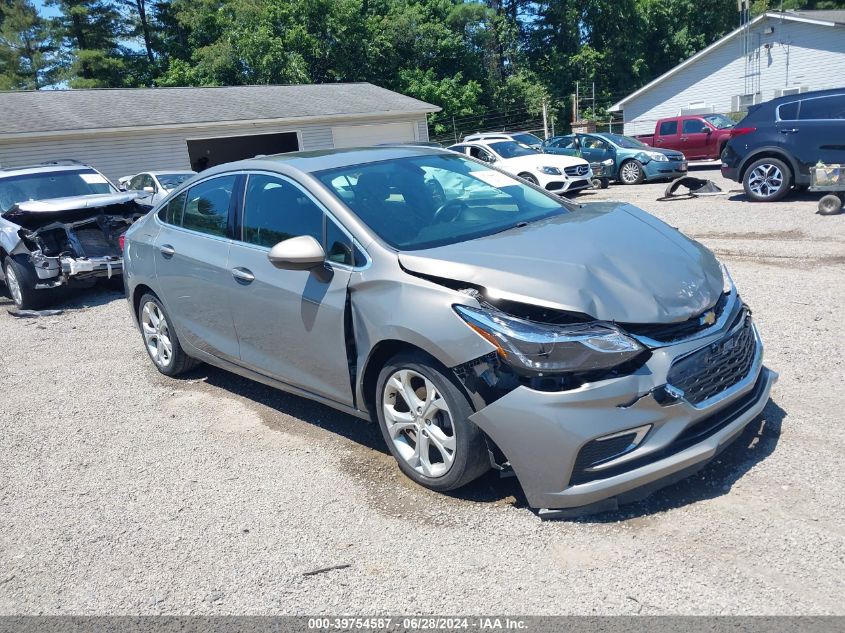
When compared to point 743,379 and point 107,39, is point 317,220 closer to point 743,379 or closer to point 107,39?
point 743,379

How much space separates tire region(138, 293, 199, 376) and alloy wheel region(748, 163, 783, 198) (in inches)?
419

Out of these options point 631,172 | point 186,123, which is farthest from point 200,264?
point 186,123

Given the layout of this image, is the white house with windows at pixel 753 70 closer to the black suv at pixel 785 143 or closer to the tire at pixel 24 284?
the black suv at pixel 785 143

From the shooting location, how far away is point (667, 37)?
155ft

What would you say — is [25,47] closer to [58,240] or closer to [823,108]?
[58,240]

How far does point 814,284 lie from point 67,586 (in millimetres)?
6666

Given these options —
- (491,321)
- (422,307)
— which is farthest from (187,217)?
(491,321)

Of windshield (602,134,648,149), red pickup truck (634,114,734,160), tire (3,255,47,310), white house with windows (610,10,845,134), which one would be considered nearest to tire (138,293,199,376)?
tire (3,255,47,310)

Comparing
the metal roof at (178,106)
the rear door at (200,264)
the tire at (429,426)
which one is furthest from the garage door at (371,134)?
the tire at (429,426)

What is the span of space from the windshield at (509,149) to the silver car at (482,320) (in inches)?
556

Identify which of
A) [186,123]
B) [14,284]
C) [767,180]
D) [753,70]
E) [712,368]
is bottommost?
[14,284]

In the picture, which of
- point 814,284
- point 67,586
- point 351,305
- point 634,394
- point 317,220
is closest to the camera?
point 634,394

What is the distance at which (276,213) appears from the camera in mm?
4629

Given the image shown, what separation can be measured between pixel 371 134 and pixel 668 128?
35.9 feet
